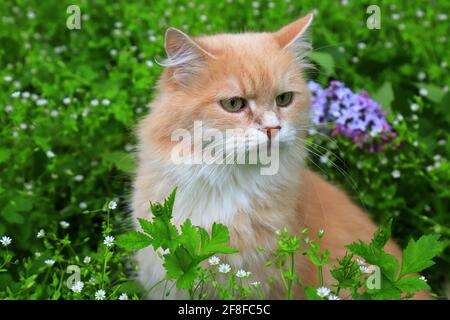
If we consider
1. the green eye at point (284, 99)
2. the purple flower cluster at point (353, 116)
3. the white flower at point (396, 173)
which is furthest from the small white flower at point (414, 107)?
the green eye at point (284, 99)

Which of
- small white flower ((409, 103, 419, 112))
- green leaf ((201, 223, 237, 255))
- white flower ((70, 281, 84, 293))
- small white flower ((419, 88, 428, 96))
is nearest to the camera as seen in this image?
green leaf ((201, 223, 237, 255))

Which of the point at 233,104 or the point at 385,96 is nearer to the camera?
the point at 233,104

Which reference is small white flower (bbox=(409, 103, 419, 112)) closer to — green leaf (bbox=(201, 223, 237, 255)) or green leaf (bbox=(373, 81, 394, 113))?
green leaf (bbox=(373, 81, 394, 113))

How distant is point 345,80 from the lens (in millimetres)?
4156

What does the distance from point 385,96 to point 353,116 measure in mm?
354

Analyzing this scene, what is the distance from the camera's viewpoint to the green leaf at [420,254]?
2.10 m

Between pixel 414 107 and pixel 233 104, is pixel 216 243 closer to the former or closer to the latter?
pixel 233 104

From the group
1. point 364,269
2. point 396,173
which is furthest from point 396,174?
point 364,269

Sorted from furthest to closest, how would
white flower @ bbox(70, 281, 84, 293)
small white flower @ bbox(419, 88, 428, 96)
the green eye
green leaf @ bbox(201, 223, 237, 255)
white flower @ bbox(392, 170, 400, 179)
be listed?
small white flower @ bbox(419, 88, 428, 96), white flower @ bbox(392, 170, 400, 179), the green eye, white flower @ bbox(70, 281, 84, 293), green leaf @ bbox(201, 223, 237, 255)

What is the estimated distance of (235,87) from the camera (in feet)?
8.11

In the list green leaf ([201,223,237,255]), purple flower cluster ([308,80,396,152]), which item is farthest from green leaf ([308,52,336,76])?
green leaf ([201,223,237,255])

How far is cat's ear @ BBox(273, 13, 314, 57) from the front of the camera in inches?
106

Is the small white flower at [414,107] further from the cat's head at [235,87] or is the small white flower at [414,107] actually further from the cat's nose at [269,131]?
the cat's nose at [269,131]

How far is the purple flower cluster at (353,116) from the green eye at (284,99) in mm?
829
